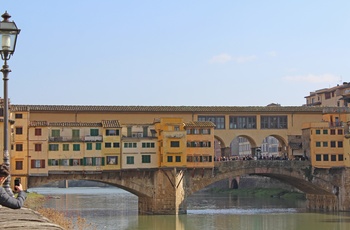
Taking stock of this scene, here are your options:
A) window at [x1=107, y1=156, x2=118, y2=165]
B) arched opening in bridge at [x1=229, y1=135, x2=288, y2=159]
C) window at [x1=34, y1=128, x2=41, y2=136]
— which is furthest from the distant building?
window at [x1=34, y1=128, x2=41, y2=136]

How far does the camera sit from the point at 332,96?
68188 mm

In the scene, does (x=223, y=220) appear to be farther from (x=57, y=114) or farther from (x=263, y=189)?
(x=263, y=189)

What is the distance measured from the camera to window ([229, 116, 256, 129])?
47.9 m

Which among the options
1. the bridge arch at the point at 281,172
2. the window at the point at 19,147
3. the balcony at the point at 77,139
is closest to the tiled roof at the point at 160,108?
the window at the point at 19,147

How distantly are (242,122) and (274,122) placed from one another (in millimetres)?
2552

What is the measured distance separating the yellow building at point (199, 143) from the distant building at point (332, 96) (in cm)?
1916

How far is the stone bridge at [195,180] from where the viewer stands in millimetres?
42438

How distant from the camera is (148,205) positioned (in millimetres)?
43250

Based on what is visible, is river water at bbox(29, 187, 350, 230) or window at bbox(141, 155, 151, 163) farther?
window at bbox(141, 155, 151, 163)

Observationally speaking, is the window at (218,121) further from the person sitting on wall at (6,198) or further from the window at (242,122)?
the person sitting on wall at (6,198)

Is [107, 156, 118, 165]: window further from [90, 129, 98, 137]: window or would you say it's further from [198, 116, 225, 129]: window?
[198, 116, 225, 129]: window

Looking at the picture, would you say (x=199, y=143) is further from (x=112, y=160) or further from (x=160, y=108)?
(x=112, y=160)

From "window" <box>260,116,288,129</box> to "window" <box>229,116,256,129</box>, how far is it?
28.6 inches

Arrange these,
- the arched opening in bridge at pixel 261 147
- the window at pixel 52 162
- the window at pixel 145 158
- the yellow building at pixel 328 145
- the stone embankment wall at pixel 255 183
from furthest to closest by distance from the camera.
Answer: the arched opening in bridge at pixel 261 147
the stone embankment wall at pixel 255 183
the yellow building at pixel 328 145
the window at pixel 145 158
the window at pixel 52 162
